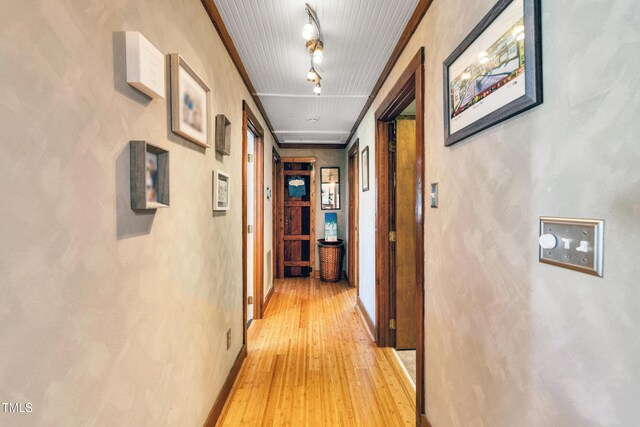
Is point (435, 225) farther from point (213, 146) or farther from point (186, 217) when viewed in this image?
point (213, 146)

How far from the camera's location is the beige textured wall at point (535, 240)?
1.97ft

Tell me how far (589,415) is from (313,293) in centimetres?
372

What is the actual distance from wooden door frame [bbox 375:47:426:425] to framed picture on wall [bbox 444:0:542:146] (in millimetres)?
362

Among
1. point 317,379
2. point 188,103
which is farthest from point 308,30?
point 317,379

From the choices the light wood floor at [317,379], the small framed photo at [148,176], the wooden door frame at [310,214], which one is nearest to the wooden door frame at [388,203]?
the light wood floor at [317,379]

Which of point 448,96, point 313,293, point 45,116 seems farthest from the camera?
point 313,293

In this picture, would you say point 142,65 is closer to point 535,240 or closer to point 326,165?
point 535,240

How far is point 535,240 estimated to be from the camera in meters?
0.83

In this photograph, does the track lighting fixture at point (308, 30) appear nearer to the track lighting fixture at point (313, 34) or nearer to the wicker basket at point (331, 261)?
the track lighting fixture at point (313, 34)

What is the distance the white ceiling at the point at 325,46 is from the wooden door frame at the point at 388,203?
29cm

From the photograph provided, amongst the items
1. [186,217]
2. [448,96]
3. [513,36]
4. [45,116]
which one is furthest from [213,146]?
[513,36]

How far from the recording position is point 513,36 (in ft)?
2.91

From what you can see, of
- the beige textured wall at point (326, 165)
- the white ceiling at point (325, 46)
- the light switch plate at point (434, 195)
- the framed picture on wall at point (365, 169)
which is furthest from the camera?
the beige textured wall at point (326, 165)

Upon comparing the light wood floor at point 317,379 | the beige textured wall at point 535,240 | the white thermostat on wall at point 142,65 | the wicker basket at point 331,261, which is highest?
the white thermostat on wall at point 142,65
